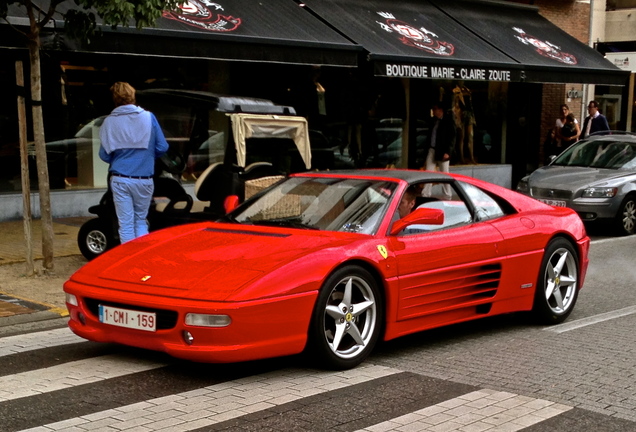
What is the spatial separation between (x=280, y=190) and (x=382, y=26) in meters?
12.0

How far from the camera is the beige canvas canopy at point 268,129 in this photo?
11.3 meters

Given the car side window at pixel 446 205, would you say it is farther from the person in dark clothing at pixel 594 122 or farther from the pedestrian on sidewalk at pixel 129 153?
the person in dark clothing at pixel 594 122

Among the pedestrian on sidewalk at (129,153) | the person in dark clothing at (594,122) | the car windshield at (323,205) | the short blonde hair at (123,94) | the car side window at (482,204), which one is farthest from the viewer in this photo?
the person in dark clothing at (594,122)

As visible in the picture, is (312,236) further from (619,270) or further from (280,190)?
(619,270)

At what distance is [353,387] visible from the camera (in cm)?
603

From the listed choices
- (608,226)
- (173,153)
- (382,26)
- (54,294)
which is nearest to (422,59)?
(382,26)

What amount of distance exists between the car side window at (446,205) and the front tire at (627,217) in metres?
8.33

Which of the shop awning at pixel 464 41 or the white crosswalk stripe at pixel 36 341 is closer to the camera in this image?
the white crosswalk stripe at pixel 36 341

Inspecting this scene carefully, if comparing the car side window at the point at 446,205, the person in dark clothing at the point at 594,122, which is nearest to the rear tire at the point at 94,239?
the car side window at the point at 446,205

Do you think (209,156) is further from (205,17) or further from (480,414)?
(480,414)

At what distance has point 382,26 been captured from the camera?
1906 centimetres

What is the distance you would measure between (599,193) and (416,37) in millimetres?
5663

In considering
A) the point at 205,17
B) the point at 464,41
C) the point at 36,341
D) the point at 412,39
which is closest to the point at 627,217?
the point at 412,39

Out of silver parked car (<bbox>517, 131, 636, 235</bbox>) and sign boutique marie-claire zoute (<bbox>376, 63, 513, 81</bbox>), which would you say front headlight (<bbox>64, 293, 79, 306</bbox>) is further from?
sign boutique marie-claire zoute (<bbox>376, 63, 513, 81</bbox>)
